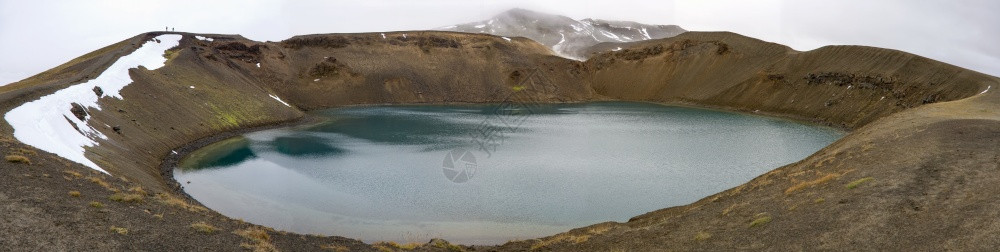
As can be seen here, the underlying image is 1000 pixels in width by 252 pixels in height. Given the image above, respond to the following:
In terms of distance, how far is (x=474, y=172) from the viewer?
36.8m

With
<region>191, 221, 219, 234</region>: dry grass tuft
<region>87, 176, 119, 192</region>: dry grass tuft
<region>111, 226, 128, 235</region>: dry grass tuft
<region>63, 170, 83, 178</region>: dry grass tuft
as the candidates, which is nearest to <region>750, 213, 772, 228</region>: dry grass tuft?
<region>191, 221, 219, 234</region>: dry grass tuft

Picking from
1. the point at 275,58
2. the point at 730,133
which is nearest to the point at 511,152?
the point at 730,133

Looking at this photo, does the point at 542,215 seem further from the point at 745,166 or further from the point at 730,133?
the point at 730,133

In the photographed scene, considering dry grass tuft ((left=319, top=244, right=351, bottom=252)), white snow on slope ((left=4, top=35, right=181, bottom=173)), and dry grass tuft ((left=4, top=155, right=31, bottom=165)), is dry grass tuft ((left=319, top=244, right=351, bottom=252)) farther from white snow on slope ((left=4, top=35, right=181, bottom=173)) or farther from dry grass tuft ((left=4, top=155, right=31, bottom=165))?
white snow on slope ((left=4, top=35, right=181, bottom=173))

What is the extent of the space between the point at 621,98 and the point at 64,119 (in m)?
92.8

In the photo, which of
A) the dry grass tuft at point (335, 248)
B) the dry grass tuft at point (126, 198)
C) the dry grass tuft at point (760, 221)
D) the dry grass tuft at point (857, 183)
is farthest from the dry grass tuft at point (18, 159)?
the dry grass tuft at point (857, 183)

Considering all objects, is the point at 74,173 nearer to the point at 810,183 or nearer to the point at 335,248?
the point at 335,248

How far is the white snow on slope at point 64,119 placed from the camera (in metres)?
27.7

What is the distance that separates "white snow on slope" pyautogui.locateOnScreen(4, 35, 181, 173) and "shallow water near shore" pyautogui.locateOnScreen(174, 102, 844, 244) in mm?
5515

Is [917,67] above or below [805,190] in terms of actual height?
above

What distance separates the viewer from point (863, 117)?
67.4 m

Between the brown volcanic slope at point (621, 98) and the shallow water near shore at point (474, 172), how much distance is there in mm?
3546

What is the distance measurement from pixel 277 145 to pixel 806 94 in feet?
224

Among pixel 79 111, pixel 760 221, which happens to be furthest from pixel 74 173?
pixel 79 111
